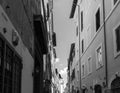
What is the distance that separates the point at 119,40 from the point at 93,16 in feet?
25.6

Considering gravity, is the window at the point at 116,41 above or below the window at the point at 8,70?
above

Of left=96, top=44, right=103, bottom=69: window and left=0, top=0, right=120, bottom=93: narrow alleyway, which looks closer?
left=0, top=0, right=120, bottom=93: narrow alleyway

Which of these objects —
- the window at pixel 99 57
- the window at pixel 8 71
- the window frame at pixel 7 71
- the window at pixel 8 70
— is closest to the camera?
the window at pixel 8 70

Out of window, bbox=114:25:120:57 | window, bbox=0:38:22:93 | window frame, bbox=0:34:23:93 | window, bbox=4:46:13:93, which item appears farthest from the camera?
window, bbox=114:25:120:57

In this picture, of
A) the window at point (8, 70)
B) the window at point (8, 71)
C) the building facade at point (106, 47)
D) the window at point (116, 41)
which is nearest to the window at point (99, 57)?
the building facade at point (106, 47)

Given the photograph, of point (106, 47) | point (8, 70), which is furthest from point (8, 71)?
point (106, 47)

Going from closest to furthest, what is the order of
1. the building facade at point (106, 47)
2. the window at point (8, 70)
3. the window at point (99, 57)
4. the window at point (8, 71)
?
the window at point (8, 70)
the window at point (8, 71)
the building facade at point (106, 47)
the window at point (99, 57)

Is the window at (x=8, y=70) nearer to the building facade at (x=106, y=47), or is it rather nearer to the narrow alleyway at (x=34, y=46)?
the narrow alleyway at (x=34, y=46)

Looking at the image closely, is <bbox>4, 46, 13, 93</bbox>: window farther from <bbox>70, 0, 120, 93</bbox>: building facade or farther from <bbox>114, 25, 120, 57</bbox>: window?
<bbox>114, 25, 120, 57</bbox>: window

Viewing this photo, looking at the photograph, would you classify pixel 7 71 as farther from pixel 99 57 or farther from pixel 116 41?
pixel 99 57

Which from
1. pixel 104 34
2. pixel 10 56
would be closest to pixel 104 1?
pixel 104 34

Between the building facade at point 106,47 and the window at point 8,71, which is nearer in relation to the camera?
the window at point 8,71

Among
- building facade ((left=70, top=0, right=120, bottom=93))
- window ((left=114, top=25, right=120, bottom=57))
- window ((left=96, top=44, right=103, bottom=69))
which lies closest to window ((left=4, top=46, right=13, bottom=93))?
building facade ((left=70, top=0, right=120, bottom=93))

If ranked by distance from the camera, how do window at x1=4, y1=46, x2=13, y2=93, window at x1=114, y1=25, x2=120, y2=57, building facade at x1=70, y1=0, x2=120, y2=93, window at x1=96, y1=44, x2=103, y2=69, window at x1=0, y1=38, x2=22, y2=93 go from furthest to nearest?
window at x1=96, y1=44, x2=103, y2=69 < building facade at x1=70, y1=0, x2=120, y2=93 < window at x1=114, y1=25, x2=120, y2=57 < window at x1=4, y1=46, x2=13, y2=93 < window at x1=0, y1=38, x2=22, y2=93
